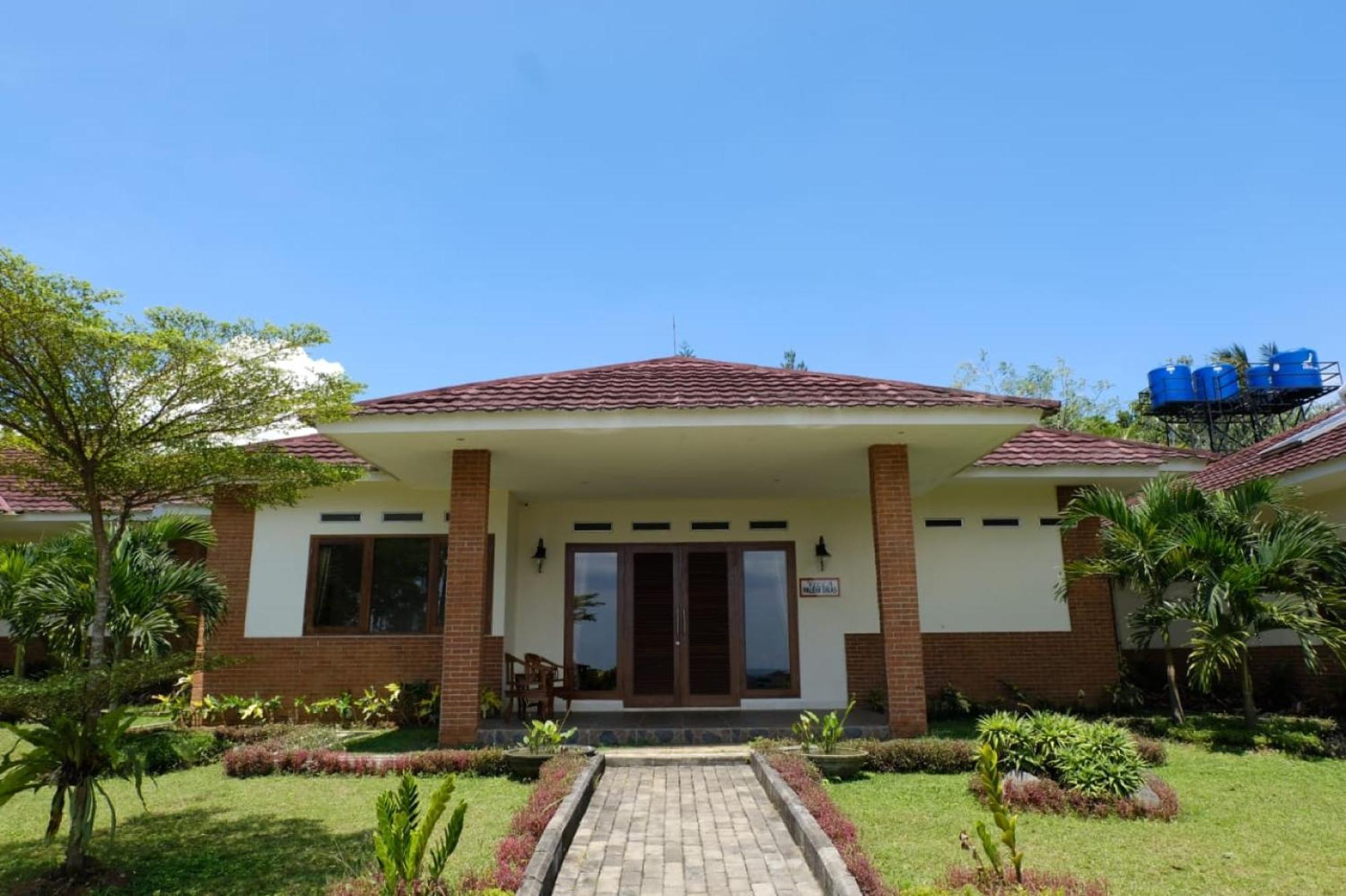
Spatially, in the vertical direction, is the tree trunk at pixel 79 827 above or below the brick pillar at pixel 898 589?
below

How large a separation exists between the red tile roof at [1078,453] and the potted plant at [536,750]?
7152 mm

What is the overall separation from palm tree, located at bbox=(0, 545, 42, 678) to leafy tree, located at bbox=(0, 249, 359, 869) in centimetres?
412

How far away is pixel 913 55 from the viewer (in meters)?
9.41

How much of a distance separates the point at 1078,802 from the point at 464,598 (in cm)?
660

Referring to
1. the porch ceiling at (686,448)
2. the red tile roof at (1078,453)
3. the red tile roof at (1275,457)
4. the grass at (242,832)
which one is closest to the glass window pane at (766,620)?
the porch ceiling at (686,448)

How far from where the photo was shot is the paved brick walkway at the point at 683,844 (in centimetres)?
494

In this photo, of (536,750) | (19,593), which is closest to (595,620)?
(536,750)

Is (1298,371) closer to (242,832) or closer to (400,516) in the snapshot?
(400,516)

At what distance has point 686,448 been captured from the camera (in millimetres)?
9922

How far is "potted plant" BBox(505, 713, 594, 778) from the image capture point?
816 cm

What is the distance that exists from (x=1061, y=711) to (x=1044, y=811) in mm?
5902

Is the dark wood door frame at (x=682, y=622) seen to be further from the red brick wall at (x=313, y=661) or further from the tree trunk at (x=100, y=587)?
the tree trunk at (x=100, y=587)

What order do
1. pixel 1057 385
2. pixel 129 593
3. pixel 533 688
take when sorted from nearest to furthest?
pixel 129 593 → pixel 533 688 → pixel 1057 385

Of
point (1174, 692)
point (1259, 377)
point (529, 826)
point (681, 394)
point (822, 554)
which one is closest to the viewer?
point (529, 826)
